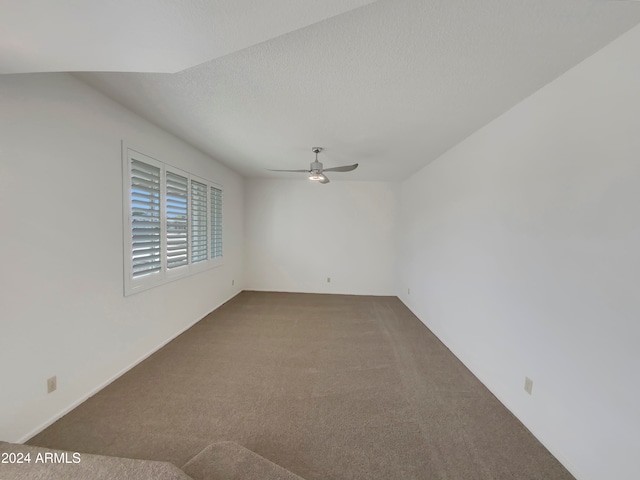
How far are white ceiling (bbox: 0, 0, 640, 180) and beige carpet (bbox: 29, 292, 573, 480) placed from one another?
2352 millimetres

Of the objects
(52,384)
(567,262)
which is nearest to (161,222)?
(52,384)

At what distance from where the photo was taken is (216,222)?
402cm

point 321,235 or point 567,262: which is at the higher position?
point 321,235

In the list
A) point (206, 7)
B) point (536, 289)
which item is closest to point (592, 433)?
point (536, 289)

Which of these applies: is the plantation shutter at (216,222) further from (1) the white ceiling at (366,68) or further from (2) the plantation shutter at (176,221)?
(1) the white ceiling at (366,68)

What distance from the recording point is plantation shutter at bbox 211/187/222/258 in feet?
12.8

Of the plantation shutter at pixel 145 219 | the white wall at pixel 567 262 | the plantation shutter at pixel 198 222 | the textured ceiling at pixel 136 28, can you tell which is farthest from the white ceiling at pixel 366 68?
the plantation shutter at pixel 198 222

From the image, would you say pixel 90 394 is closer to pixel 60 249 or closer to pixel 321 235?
pixel 60 249

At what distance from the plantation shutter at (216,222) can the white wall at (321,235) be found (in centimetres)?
113

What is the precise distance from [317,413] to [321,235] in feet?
12.1

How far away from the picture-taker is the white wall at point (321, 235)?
5141 millimetres

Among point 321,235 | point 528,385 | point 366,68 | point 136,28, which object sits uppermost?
point 366,68

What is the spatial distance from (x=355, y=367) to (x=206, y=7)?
2.87 m

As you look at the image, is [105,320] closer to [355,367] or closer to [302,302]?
[355,367]
